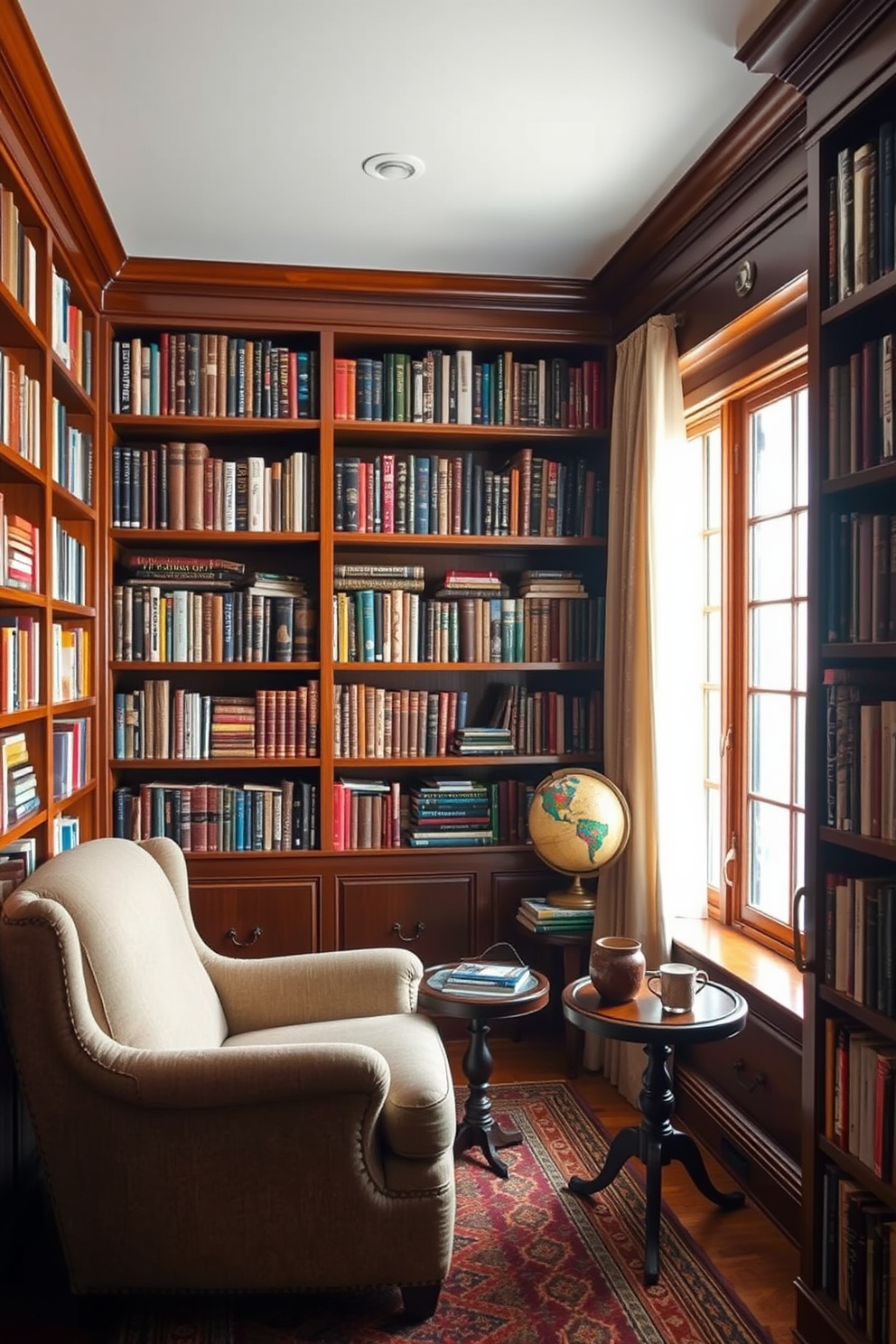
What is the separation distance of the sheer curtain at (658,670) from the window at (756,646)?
9 cm

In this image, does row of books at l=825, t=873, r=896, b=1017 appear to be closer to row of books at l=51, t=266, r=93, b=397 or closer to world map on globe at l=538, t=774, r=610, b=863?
world map on globe at l=538, t=774, r=610, b=863

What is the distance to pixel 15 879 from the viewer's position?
246 centimetres

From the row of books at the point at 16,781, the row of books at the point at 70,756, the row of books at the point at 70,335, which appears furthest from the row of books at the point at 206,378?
the row of books at the point at 16,781

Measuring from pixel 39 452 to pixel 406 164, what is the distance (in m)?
1.21

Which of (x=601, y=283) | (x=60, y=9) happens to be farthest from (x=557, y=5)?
(x=601, y=283)

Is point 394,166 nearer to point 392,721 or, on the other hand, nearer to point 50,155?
point 50,155

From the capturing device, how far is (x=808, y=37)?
202cm

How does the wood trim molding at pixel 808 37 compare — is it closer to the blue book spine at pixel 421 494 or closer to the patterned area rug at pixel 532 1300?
the blue book spine at pixel 421 494

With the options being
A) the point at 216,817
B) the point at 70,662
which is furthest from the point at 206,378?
the point at 216,817

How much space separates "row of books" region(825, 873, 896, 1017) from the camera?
1.90 m

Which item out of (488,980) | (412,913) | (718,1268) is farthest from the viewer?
(412,913)

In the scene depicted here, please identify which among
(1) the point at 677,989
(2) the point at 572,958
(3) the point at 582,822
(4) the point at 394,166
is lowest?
(2) the point at 572,958

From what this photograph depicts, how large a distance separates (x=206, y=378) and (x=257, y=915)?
1.83m

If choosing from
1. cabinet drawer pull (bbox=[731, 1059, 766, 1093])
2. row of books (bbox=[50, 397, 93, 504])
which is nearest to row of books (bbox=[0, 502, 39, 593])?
row of books (bbox=[50, 397, 93, 504])
